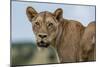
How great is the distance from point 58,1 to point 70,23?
34 centimetres

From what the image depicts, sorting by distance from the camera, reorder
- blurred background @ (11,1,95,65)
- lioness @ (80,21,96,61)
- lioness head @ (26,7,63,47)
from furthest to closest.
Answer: lioness @ (80,21,96,61), lioness head @ (26,7,63,47), blurred background @ (11,1,95,65)

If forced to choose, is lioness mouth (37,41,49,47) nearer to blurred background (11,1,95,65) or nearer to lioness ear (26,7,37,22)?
blurred background (11,1,95,65)

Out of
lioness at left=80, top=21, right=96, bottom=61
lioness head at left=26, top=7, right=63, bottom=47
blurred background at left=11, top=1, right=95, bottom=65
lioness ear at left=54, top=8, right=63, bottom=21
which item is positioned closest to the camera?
blurred background at left=11, top=1, right=95, bottom=65

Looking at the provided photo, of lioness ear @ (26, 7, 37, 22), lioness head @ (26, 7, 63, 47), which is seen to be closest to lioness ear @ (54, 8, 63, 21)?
lioness head @ (26, 7, 63, 47)

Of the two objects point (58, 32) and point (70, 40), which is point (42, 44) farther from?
point (70, 40)

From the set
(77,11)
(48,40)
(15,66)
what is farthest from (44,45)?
(77,11)

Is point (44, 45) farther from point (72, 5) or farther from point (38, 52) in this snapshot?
point (72, 5)

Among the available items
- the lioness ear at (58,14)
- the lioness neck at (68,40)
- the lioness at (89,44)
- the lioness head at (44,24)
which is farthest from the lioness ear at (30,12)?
the lioness at (89,44)

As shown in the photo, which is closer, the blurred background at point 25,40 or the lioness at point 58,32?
→ the blurred background at point 25,40

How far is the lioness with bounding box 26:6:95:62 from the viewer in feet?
9.01

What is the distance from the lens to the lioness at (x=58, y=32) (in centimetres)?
275

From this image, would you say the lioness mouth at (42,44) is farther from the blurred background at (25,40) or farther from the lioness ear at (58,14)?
the lioness ear at (58,14)

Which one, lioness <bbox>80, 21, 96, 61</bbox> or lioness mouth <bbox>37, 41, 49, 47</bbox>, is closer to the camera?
lioness mouth <bbox>37, 41, 49, 47</bbox>

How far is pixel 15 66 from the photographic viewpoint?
261 cm
